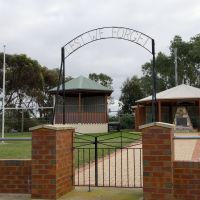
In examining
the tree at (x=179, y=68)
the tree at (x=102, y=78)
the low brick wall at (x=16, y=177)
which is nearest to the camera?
the low brick wall at (x=16, y=177)

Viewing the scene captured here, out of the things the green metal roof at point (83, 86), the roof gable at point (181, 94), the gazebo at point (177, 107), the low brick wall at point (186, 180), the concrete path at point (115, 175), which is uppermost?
the green metal roof at point (83, 86)

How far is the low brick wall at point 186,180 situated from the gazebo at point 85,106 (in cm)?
2486

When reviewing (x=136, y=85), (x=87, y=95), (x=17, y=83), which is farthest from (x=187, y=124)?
(x=17, y=83)

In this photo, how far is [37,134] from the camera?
6852 mm

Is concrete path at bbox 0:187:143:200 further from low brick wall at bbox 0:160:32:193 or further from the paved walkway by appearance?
the paved walkway

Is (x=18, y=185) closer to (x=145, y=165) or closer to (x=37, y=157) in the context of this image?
(x=37, y=157)

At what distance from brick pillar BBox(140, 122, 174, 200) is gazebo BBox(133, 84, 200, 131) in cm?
2101

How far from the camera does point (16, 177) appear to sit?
7.32 metres

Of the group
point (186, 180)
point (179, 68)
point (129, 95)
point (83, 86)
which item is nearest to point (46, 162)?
point (186, 180)

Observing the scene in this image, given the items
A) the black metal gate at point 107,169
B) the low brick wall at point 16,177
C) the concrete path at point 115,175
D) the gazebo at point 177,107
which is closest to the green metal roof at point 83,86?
the gazebo at point 177,107

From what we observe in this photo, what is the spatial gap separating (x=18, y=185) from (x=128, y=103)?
113 ft

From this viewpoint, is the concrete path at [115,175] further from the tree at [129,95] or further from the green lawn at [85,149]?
the tree at [129,95]

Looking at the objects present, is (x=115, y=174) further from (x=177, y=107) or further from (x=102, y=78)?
(x=102, y=78)

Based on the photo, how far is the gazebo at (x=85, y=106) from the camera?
3200cm
